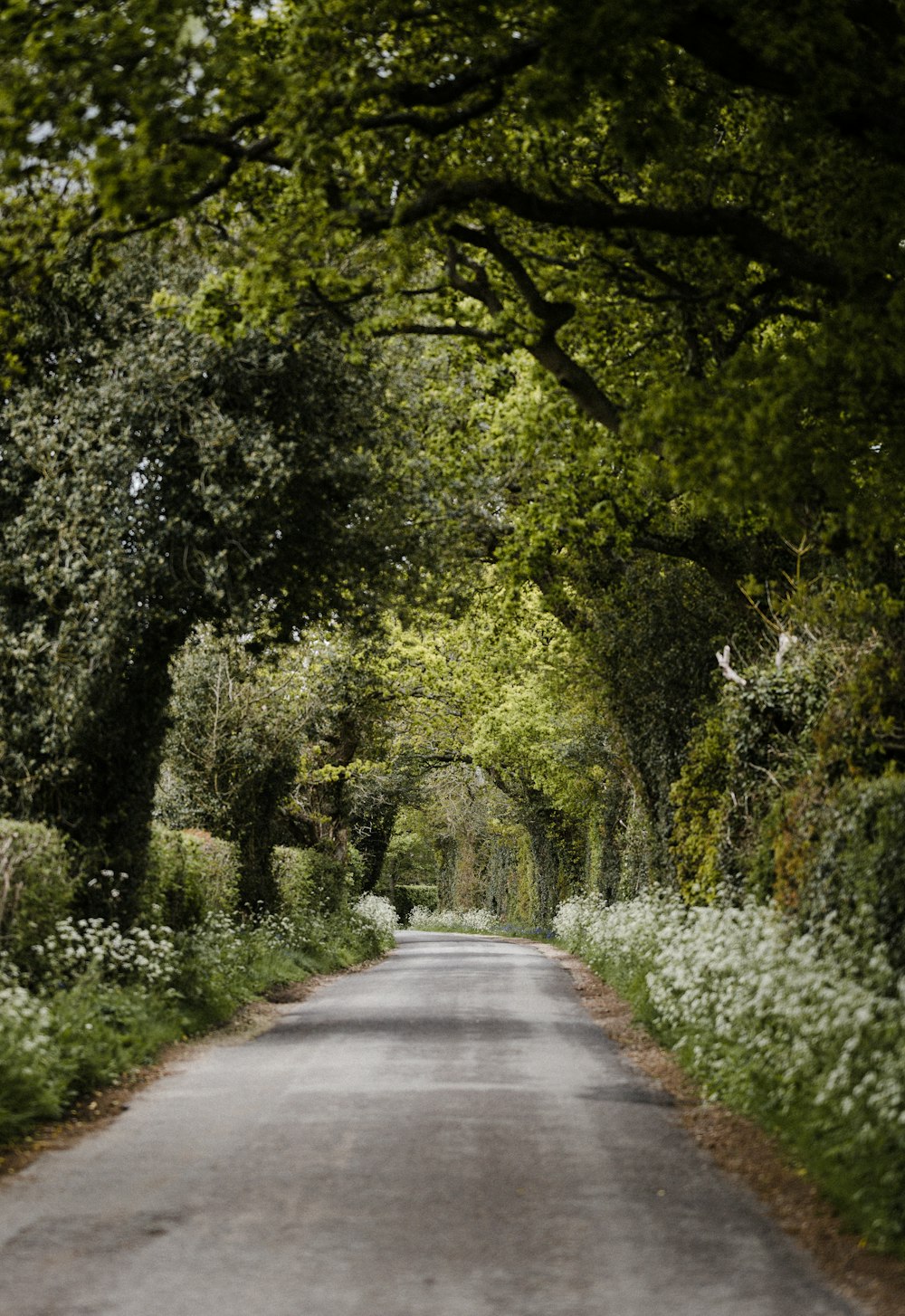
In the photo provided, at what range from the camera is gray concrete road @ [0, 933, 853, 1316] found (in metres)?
6.03

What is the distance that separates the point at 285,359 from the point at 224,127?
4862 mm

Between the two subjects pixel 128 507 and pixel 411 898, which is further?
pixel 411 898

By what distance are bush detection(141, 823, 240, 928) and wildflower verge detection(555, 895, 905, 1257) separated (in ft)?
19.6

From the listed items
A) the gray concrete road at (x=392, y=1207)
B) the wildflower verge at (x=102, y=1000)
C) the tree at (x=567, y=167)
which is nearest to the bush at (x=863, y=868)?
the gray concrete road at (x=392, y=1207)

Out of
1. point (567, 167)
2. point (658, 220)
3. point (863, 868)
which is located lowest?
point (863, 868)

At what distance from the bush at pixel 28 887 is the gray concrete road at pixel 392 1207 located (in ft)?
6.10

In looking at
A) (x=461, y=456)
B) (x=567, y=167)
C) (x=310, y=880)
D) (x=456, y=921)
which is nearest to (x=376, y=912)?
(x=310, y=880)

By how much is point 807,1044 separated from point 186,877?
444 inches

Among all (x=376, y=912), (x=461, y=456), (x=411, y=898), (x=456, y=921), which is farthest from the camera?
(x=411, y=898)

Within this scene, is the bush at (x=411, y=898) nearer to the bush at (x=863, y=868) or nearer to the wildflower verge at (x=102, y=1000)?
the wildflower verge at (x=102, y=1000)

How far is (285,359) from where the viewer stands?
52.3 ft

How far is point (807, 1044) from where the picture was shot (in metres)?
9.56

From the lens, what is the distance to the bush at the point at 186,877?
1741 centimetres

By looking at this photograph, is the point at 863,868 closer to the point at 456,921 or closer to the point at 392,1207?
the point at 392,1207
